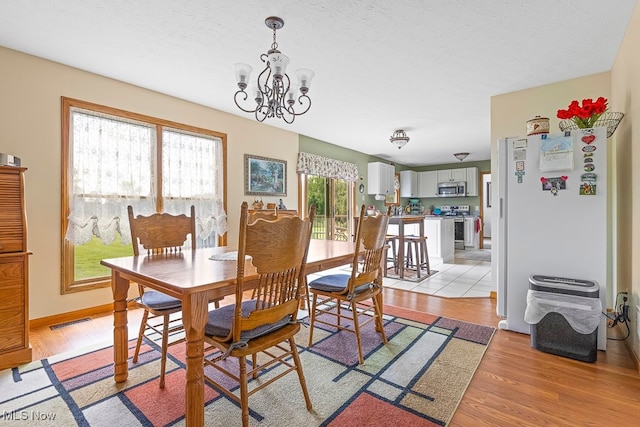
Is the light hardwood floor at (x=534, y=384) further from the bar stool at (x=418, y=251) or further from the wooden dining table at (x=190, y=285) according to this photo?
the bar stool at (x=418, y=251)

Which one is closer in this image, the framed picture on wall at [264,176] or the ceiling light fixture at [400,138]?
the framed picture on wall at [264,176]

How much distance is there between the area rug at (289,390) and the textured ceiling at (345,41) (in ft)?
7.66

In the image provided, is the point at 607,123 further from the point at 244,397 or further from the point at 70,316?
the point at 70,316

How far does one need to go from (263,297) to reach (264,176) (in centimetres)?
329

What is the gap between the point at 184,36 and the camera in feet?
7.48

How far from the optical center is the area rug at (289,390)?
1496 millimetres

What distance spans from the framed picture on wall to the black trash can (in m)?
3.45

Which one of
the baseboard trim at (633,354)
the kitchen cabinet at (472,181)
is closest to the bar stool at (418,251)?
the baseboard trim at (633,354)

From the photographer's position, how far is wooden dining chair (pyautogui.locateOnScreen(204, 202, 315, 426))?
133cm

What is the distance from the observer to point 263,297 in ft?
4.80

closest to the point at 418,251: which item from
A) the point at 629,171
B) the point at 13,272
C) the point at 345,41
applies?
the point at 629,171

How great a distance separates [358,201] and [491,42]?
14.6ft

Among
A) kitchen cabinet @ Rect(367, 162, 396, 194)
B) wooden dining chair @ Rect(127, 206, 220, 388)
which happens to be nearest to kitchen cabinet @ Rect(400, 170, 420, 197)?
kitchen cabinet @ Rect(367, 162, 396, 194)

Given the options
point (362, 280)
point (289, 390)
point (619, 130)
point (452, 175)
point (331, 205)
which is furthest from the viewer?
Answer: point (452, 175)
